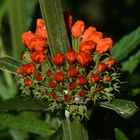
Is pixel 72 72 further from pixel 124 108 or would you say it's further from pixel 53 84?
pixel 124 108

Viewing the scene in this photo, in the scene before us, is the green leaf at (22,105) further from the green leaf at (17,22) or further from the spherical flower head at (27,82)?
the green leaf at (17,22)

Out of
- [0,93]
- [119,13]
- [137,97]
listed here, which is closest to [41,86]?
[137,97]

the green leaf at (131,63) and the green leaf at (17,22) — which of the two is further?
the green leaf at (17,22)

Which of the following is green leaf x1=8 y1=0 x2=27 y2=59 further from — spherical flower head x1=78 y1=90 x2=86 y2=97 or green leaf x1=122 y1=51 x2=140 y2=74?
spherical flower head x1=78 y1=90 x2=86 y2=97

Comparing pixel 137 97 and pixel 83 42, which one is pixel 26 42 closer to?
pixel 83 42

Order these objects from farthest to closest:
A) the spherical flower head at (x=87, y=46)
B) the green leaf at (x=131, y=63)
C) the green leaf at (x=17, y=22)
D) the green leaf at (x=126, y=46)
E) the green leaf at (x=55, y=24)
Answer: the green leaf at (x=17, y=22), the green leaf at (x=131, y=63), the green leaf at (x=126, y=46), the spherical flower head at (x=87, y=46), the green leaf at (x=55, y=24)

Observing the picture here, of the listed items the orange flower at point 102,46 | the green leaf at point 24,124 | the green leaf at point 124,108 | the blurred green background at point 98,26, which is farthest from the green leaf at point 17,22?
the green leaf at point 124,108

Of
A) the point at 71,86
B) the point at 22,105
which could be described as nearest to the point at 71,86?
the point at 71,86
